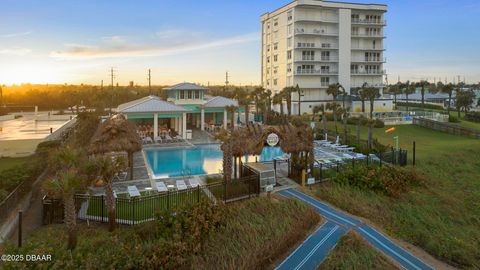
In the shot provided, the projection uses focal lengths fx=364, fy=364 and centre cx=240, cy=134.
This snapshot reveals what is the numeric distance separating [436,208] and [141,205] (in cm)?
1437

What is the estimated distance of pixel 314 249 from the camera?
12.7 metres

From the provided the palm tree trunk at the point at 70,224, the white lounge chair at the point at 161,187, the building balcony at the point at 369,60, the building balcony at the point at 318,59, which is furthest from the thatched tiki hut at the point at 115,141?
the building balcony at the point at 369,60

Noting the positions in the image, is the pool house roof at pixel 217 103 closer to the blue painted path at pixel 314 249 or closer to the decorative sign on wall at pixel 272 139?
the decorative sign on wall at pixel 272 139

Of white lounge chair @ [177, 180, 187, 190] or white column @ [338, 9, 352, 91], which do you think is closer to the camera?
white lounge chair @ [177, 180, 187, 190]

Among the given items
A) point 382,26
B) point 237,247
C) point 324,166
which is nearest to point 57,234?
point 237,247

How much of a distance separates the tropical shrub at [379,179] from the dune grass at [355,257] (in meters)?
6.68

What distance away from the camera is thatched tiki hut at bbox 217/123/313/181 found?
1836 cm

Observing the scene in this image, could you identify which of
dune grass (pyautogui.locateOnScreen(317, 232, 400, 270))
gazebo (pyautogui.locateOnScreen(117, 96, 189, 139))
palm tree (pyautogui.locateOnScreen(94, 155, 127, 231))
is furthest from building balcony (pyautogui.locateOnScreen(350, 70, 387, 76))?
palm tree (pyautogui.locateOnScreen(94, 155, 127, 231))

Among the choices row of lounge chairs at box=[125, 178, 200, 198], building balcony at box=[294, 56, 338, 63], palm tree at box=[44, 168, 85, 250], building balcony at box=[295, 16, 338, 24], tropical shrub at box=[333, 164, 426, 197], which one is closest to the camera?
palm tree at box=[44, 168, 85, 250]

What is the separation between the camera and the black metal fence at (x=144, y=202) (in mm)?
13925

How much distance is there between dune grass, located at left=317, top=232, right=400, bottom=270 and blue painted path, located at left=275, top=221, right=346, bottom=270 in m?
0.29

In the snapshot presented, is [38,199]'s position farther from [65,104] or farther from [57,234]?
[65,104]

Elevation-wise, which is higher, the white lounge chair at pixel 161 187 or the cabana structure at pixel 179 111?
the cabana structure at pixel 179 111

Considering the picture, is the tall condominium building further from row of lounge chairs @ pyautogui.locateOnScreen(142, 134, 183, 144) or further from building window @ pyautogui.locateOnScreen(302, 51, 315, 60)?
row of lounge chairs @ pyautogui.locateOnScreen(142, 134, 183, 144)
